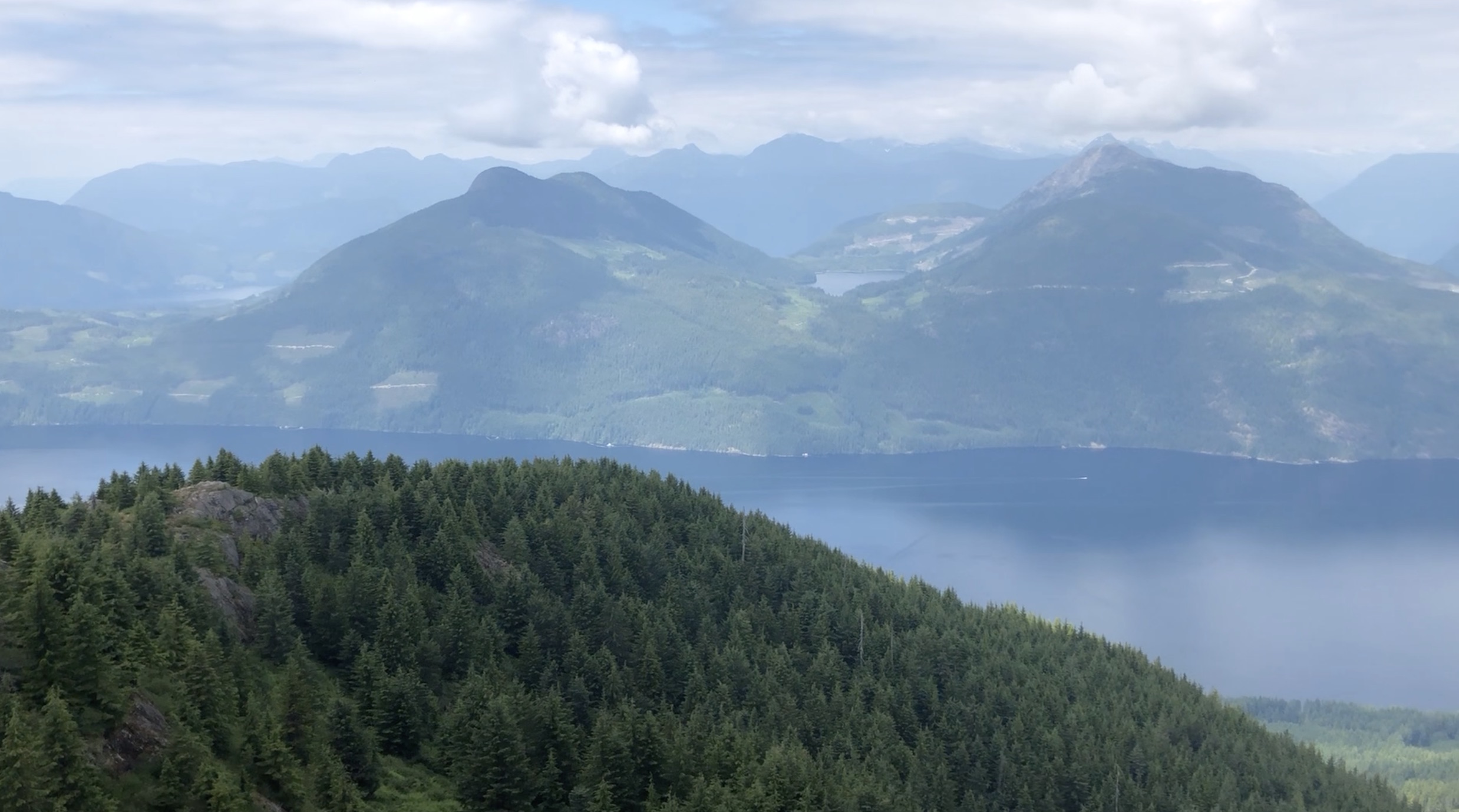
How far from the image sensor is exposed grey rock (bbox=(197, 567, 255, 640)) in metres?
65.2

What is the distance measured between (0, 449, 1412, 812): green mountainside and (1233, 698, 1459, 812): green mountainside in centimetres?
2912

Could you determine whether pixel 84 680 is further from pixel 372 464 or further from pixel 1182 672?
pixel 1182 672

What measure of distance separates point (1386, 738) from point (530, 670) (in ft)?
388

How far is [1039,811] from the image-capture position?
281ft

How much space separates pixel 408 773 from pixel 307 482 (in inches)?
1382

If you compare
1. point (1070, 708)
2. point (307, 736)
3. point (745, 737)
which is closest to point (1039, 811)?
point (1070, 708)

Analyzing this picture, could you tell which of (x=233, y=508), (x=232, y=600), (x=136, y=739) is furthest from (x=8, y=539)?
(x=233, y=508)

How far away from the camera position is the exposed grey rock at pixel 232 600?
65250 millimetres

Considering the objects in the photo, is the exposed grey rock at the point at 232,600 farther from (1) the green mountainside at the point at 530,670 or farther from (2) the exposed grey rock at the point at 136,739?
(2) the exposed grey rock at the point at 136,739

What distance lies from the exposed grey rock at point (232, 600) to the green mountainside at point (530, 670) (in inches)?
7.7

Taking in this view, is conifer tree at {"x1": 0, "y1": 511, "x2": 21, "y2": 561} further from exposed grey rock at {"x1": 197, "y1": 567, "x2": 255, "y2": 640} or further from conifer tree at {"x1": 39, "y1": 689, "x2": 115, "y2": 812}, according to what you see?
conifer tree at {"x1": 39, "y1": 689, "x2": 115, "y2": 812}

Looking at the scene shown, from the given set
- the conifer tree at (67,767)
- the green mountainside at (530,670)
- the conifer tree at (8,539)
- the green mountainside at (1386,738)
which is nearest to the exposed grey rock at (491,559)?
the green mountainside at (530,670)

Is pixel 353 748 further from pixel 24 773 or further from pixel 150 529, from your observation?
pixel 150 529

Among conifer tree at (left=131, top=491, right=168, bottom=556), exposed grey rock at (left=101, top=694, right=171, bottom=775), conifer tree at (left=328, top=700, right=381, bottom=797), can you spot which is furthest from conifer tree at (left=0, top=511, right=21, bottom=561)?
conifer tree at (left=328, top=700, right=381, bottom=797)
